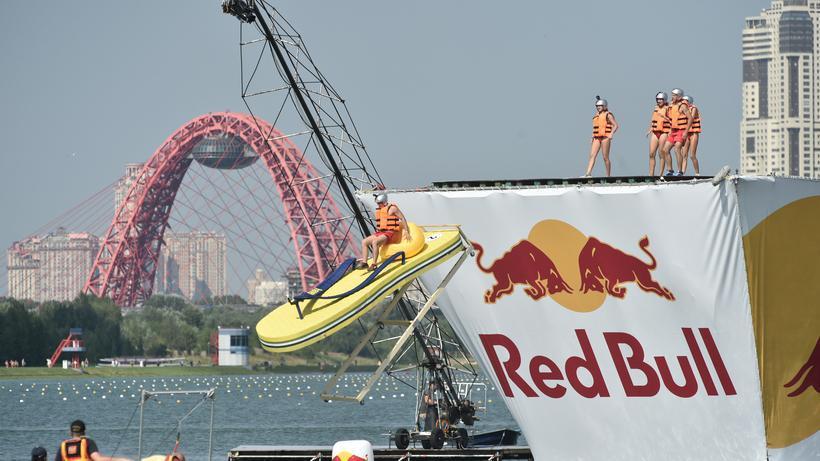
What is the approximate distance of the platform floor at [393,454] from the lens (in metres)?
31.2

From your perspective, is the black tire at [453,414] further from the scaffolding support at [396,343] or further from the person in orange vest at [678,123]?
the person in orange vest at [678,123]

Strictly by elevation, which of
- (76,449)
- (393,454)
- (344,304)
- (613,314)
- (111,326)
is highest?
(344,304)

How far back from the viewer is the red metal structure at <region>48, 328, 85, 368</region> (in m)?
140

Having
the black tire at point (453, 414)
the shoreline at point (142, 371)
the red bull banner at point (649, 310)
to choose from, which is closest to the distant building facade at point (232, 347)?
the shoreline at point (142, 371)

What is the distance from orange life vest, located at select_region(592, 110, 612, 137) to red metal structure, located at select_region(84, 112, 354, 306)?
114 meters

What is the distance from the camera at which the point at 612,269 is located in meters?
29.9

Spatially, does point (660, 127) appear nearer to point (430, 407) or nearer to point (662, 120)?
point (662, 120)

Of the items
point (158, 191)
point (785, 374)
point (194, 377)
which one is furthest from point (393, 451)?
point (158, 191)

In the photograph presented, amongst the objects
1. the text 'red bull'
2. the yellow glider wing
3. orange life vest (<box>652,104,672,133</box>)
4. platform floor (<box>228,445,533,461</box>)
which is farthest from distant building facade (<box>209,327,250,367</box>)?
the yellow glider wing

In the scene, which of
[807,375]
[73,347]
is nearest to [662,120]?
[807,375]

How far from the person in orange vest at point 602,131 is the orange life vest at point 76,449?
468 inches

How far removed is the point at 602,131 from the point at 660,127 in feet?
3.77

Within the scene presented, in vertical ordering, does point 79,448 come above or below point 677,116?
below

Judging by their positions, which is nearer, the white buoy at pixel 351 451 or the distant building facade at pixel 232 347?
the white buoy at pixel 351 451
